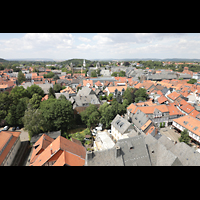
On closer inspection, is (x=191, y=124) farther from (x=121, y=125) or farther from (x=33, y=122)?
(x=33, y=122)

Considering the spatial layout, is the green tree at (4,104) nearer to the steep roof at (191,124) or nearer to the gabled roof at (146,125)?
the gabled roof at (146,125)

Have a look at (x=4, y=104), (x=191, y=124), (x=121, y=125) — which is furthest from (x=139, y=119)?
(x=4, y=104)

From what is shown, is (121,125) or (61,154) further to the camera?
(121,125)

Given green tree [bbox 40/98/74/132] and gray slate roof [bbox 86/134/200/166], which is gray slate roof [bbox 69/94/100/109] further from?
gray slate roof [bbox 86/134/200/166]

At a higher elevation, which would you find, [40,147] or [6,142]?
[40,147]

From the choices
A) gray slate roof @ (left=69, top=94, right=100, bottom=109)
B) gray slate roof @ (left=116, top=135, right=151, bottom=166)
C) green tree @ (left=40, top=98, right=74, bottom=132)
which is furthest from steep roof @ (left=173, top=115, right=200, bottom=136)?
green tree @ (left=40, top=98, right=74, bottom=132)

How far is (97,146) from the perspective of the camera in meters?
19.0

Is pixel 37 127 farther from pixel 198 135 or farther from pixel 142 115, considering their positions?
pixel 198 135

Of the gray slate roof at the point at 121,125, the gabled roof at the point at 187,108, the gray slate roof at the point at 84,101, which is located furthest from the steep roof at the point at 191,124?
the gray slate roof at the point at 84,101

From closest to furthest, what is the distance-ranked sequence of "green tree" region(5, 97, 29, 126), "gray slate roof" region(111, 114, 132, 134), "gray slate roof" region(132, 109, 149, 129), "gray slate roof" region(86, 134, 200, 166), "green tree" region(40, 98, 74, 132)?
"gray slate roof" region(86, 134, 200, 166)
"gray slate roof" region(111, 114, 132, 134)
"green tree" region(40, 98, 74, 132)
"gray slate roof" region(132, 109, 149, 129)
"green tree" region(5, 97, 29, 126)

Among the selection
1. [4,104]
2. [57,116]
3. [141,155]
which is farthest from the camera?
[4,104]

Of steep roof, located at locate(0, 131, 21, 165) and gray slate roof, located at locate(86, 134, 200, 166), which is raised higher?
gray slate roof, located at locate(86, 134, 200, 166)

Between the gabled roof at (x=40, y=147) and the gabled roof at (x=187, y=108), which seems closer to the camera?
the gabled roof at (x=40, y=147)

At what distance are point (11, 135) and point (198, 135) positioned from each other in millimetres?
27312
